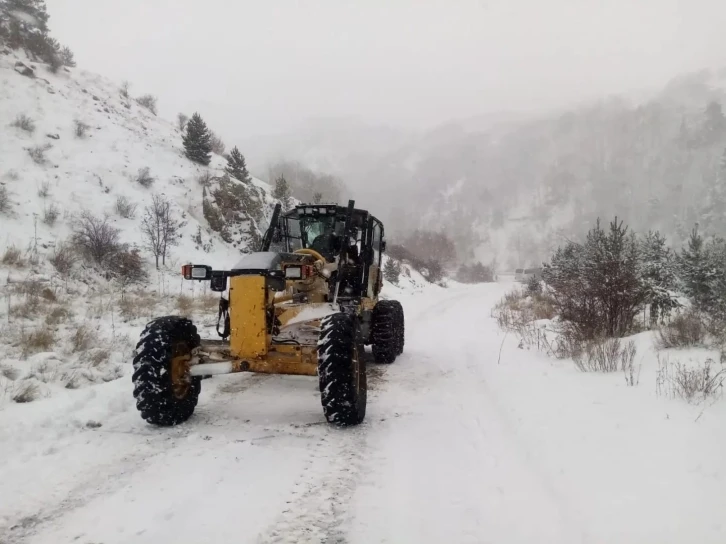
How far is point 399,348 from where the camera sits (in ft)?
27.7

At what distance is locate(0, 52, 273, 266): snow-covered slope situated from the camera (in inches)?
536

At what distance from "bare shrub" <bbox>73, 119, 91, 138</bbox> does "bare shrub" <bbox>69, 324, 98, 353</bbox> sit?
15082mm

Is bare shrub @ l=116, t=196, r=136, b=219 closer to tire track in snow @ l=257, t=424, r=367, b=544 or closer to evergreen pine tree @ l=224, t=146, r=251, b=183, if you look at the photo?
evergreen pine tree @ l=224, t=146, r=251, b=183

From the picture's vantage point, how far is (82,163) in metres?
17.2

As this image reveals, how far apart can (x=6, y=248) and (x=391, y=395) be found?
382 inches

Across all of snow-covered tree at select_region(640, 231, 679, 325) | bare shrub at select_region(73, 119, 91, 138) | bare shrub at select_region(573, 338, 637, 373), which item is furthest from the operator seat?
bare shrub at select_region(73, 119, 91, 138)

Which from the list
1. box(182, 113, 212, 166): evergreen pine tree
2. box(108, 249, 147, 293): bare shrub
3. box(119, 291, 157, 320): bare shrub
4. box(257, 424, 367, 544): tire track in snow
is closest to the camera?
box(257, 424, 367, 544): tire track in snow

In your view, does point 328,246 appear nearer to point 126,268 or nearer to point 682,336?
point 682,336

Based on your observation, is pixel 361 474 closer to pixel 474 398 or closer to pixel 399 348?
pixel 474 398

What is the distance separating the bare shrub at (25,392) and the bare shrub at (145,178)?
15303 mm

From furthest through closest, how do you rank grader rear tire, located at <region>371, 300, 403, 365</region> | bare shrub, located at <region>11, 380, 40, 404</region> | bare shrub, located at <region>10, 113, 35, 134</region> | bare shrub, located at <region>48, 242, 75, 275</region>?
bare shrub, located at <region>10, 113, 35, 134</region> < bare shrub, located at <region>48, 242, 75, 275</region> < grader rear tire, located at <region>371, 300, 403, 365</region> < bare shrub, located at <region>11, 380, 40, 404</region>

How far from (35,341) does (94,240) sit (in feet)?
23.5

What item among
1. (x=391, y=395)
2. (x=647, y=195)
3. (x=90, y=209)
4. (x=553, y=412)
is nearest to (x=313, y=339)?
(x=391, y=395)

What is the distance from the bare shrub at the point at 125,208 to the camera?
52.4 feet
